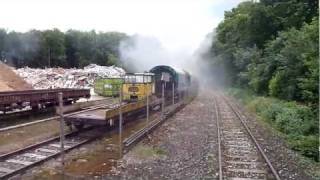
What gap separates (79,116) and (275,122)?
9.87 meters

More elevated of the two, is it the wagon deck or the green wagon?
the green wagon

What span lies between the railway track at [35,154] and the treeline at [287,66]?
7.43 meters

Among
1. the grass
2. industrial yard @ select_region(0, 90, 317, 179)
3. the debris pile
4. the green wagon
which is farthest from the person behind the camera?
the debris pile

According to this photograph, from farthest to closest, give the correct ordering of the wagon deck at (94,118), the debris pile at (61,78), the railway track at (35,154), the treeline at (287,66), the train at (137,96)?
the debris pile at (61,78)
the treeline at (287,66)
the train at (137,96)
the wagon deck at (94,118)
the railway track at (35,154)

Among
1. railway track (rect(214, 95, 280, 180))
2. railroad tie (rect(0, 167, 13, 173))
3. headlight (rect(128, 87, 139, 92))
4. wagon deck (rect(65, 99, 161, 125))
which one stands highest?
headlight (rect(128, 87, 139, 92))

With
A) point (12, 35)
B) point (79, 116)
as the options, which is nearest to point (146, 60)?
point (12, 35)

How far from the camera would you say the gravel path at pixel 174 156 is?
10902 mm

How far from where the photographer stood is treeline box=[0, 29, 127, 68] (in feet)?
286

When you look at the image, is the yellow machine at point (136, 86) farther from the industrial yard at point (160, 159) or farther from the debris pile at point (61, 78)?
the debris pile at point (61, 78)

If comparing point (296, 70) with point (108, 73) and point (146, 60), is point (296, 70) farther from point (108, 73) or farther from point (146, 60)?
point (108, 73)

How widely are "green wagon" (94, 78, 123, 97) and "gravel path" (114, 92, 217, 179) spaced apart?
23.7 m

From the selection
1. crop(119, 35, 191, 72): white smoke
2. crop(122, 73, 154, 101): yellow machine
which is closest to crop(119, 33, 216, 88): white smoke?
crop(119, 35, 191, 72): white smoke

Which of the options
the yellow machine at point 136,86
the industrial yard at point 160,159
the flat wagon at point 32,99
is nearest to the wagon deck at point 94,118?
the industrial yard at point 160,159

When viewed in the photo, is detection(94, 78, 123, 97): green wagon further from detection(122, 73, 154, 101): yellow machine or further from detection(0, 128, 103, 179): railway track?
detection(0, 128, 103, 179): railway track
